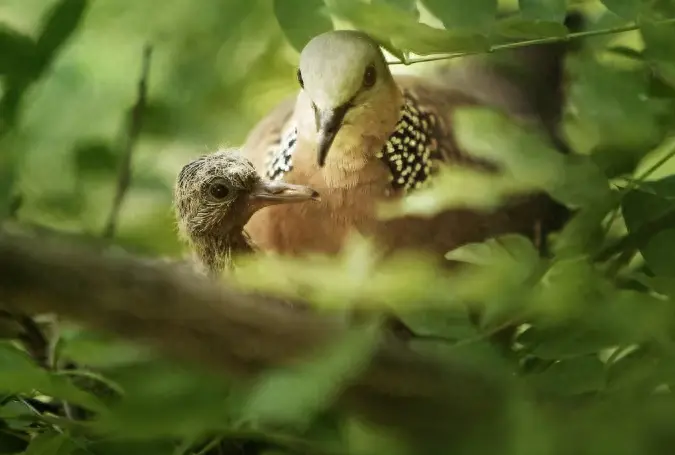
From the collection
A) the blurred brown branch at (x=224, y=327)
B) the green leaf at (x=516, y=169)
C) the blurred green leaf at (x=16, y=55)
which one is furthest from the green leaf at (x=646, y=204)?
the blurred green leaf at (x=16, y=55)

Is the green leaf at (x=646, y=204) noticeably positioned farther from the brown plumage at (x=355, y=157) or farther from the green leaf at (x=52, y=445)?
the green leaf at (x=52, y=445)

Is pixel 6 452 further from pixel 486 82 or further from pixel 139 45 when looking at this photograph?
pixel 486 82

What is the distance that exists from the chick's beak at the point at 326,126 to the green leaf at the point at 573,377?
0.13 m

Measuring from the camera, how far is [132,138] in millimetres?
370

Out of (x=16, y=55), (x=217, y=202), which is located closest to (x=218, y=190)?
(x=217, y=202)

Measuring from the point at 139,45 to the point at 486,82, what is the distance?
23 cm

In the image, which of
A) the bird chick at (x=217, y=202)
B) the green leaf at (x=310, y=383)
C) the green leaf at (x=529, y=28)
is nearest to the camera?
the green leaf at (x=310, y=383)

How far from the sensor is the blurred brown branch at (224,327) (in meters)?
0.18

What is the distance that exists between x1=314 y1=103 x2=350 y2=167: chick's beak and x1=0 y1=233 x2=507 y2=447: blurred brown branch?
13 cm

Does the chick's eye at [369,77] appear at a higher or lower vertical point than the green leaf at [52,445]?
higher

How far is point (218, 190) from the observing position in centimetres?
40

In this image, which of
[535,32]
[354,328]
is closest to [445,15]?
[535,32]

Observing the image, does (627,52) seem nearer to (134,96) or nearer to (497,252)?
(497,252)

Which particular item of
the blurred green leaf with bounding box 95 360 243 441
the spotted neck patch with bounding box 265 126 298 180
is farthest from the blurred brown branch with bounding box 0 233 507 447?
the spotted neck patch with bounding box 265 126 298 180
